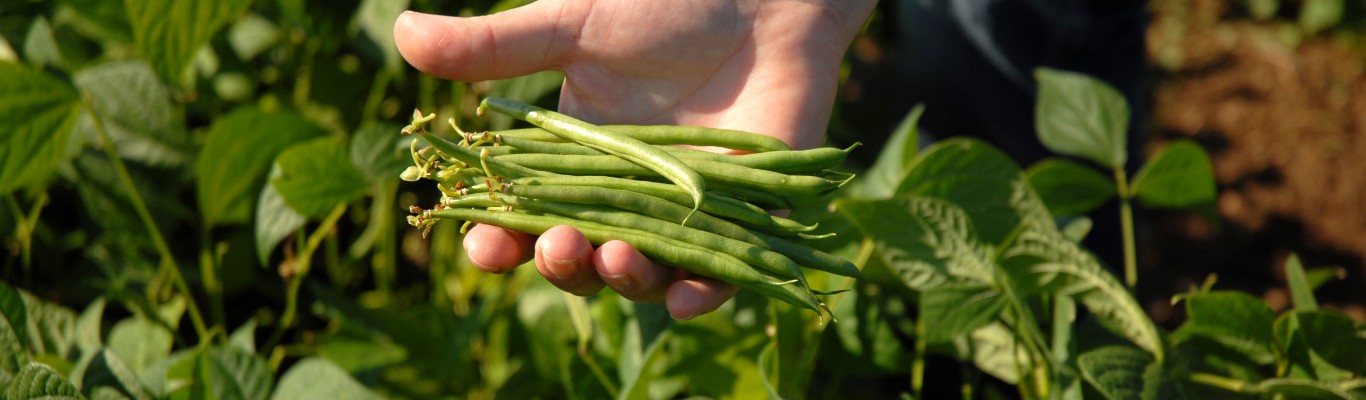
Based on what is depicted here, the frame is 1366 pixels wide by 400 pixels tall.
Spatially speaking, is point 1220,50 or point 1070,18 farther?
point 1220,50

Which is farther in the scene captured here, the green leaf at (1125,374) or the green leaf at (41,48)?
the green leaf at (41,48)

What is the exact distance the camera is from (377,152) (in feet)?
5.89

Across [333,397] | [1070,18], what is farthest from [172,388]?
[1070,18]

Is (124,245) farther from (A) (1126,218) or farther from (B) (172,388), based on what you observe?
(A) (1126,218)

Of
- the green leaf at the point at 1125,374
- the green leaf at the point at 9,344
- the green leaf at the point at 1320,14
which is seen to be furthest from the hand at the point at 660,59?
the green leaf at the point at 1320,14

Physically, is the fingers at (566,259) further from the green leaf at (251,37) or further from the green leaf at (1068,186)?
the green leaf at (251,37)

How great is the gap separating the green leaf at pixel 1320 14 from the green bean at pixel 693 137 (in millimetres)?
3811

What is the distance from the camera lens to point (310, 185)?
5.67 ft

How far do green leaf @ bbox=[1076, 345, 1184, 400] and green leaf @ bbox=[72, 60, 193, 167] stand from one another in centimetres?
174

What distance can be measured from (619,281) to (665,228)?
15 centimetres

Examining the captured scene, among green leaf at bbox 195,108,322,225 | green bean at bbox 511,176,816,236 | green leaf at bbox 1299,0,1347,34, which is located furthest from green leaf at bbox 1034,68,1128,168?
green leaf at bbox 1299,0,1347,34

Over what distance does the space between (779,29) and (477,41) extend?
1.86ft

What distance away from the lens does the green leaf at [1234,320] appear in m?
1.48

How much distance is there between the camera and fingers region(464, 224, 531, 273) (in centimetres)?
148
